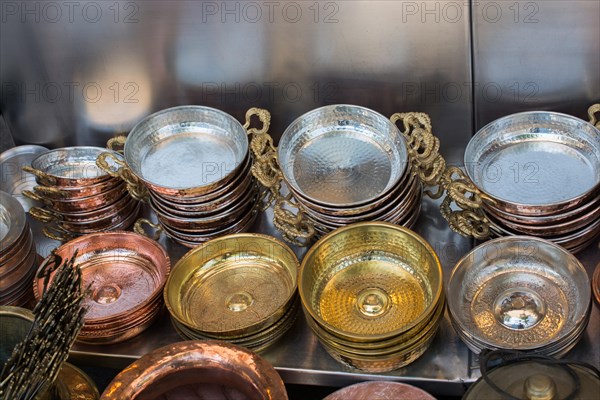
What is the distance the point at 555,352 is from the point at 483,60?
928 mm

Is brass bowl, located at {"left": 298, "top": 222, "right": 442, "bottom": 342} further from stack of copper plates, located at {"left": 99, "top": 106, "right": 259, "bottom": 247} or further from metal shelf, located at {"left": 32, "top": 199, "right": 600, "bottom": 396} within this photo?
stack of copper plates, located at {"left": 99, "top": 106, "right": 259, "bottom": 247}

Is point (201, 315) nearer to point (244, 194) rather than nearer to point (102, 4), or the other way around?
point (244, 194)

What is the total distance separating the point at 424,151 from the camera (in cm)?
233

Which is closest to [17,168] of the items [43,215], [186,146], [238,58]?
[43,215]

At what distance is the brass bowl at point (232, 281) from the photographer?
87.0 inches

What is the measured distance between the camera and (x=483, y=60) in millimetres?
2393

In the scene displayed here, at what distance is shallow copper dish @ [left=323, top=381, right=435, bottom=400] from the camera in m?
1.99

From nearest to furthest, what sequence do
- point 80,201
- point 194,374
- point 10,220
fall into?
point 194,374, point 10,220, point 80,201

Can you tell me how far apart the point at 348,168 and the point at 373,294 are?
421 mm

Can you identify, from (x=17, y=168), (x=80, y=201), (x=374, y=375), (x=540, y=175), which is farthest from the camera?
(x=17, y=168)

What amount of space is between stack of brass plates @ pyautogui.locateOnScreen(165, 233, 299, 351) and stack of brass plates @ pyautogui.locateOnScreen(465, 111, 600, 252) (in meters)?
0.61

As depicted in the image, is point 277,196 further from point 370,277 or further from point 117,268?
point 117,268

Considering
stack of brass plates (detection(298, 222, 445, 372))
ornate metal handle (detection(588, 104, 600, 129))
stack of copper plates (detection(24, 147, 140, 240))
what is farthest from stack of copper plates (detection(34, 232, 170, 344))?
ornate metal handle (detection(588, 104, 600, 129))

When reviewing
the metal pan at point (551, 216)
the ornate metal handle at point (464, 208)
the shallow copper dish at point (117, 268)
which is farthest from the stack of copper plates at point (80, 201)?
the metal pan at point (551, 216)
